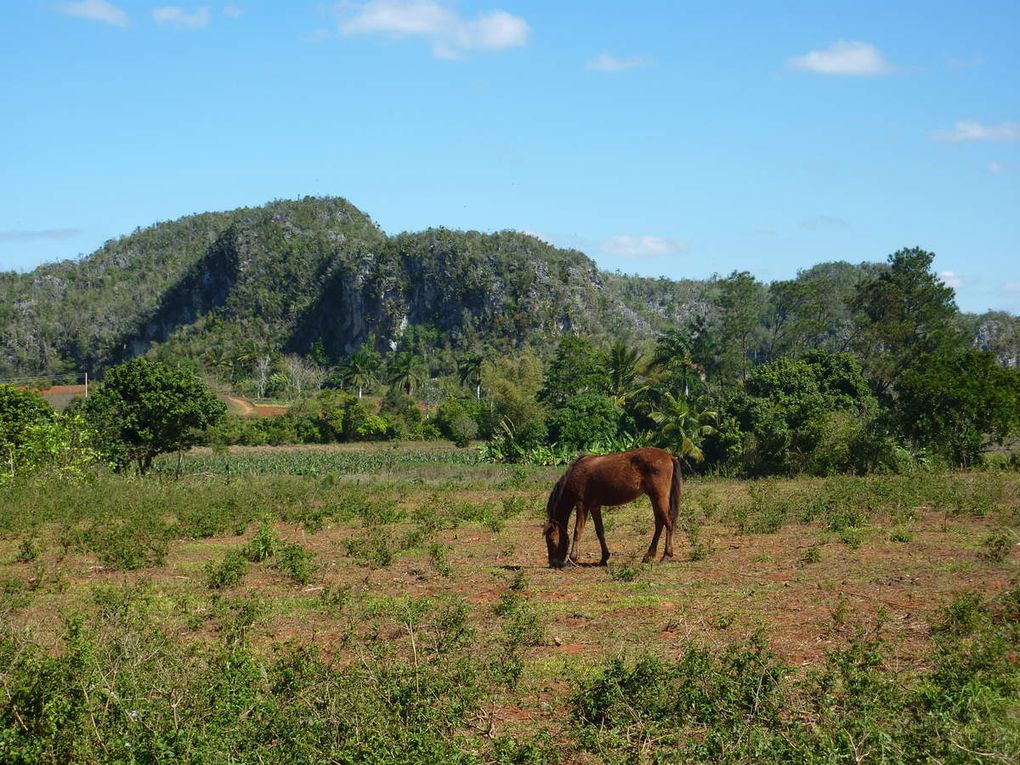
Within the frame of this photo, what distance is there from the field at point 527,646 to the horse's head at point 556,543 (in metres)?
0.27

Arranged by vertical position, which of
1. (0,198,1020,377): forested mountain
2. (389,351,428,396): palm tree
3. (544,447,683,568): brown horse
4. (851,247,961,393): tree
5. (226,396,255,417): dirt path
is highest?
(0,198,1020,377): forested mountain

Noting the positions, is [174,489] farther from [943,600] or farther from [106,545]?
[943,600]

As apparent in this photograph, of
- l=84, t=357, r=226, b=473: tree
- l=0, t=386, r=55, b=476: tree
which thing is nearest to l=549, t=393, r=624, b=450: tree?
l=84, t=357, r=226, b=473: tree

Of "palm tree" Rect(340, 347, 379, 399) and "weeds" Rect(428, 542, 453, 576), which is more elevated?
A: "palm tree" Rect(340, 347, 379, 399)

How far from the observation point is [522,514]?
72.5ft

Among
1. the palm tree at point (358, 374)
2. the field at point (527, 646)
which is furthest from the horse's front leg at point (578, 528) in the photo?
the palm tree at point (358, 374)

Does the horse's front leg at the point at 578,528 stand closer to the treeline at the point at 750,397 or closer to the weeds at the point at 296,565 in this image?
the weeds at the point at 296,565

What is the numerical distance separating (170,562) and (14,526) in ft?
16.7

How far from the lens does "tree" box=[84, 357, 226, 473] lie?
3472cm

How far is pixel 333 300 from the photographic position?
14688 centimetres

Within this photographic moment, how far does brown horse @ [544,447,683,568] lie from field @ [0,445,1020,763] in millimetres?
666

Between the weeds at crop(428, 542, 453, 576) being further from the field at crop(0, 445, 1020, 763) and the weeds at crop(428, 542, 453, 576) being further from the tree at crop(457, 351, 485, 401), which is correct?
the tree at crop(457, 351, 485, 401)

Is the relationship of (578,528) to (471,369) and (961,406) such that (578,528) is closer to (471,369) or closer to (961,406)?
(961,406)

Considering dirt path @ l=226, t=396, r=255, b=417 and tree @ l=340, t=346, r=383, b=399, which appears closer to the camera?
dirt path @ l=226, t=396, r=255, b=417
